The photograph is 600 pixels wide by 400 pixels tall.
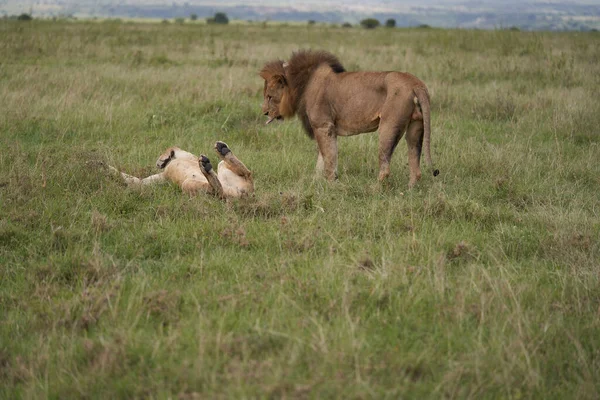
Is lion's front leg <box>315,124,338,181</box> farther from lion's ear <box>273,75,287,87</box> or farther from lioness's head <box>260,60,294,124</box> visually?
lion's ear <box>273,75,287,87</box>

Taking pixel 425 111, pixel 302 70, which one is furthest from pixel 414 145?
pixel 302 70

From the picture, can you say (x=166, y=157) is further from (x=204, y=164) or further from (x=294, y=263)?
(x=294, y=263)

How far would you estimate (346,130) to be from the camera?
7.40 meters

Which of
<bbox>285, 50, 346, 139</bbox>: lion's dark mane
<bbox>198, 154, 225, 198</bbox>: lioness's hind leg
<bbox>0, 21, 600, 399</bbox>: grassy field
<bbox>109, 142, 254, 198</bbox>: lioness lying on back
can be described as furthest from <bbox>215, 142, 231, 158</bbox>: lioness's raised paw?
<bbox>285, 50, 346, 139</bbox>: lion's dark mane

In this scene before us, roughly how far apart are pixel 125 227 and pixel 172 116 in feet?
15.0

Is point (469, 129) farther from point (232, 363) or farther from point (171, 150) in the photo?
point (232, 363)

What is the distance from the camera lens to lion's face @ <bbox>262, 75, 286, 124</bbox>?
305 inches

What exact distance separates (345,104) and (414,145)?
0.88 m

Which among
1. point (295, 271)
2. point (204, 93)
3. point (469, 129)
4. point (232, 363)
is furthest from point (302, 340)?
point (204, 93)

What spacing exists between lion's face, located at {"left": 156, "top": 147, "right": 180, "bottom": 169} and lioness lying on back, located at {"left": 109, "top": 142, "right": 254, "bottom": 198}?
0.01 meters

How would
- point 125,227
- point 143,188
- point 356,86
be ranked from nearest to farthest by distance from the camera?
1. point 125,227
2. point 143,188
3. point 356,86

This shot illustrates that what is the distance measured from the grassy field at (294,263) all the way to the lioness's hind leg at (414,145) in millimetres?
185

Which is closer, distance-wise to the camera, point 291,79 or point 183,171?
point 183,171

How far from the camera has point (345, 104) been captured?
726cm
